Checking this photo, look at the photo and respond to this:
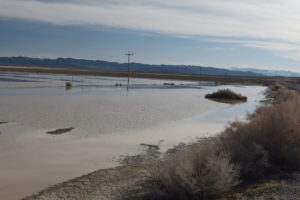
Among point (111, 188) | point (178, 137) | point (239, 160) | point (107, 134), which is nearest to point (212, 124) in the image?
point (178, 137)

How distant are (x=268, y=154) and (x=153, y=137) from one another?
558cm

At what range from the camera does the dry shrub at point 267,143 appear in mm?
8039

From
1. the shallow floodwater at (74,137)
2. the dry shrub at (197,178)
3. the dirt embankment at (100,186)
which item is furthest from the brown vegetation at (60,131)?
the dry shrub at (197,178)

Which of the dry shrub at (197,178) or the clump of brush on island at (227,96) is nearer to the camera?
the dry shrub at (197,178)

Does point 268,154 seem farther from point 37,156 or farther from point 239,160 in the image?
point 37,156

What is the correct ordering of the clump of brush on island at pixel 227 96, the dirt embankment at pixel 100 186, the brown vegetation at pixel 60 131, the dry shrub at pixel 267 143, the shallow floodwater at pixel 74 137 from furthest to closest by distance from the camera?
1. the clump of brush on island at pixel 227 96
2. the brown vegetation at pixel 60 131
3. the shallow floodwater at pixel 74 137
4. the dry shrub at pixel 267 143
5. the dirt embankment at pixel 100 186

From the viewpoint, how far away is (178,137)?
13719mm

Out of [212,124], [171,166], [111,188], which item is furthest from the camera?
[212,124]

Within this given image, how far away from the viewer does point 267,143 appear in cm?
895

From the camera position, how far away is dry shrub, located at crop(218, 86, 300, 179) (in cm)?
804

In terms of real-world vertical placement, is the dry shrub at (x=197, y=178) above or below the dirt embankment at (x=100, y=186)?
above

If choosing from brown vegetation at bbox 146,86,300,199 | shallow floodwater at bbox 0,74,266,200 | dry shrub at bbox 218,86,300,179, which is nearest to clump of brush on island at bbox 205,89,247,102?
shallow floodwater at bbox 0,74,266,200

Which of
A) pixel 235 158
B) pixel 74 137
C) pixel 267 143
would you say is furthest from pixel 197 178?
pixel 74 137

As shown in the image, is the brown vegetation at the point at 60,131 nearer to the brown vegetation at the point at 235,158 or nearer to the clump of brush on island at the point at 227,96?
the brown vegetation at the point at 235,158
